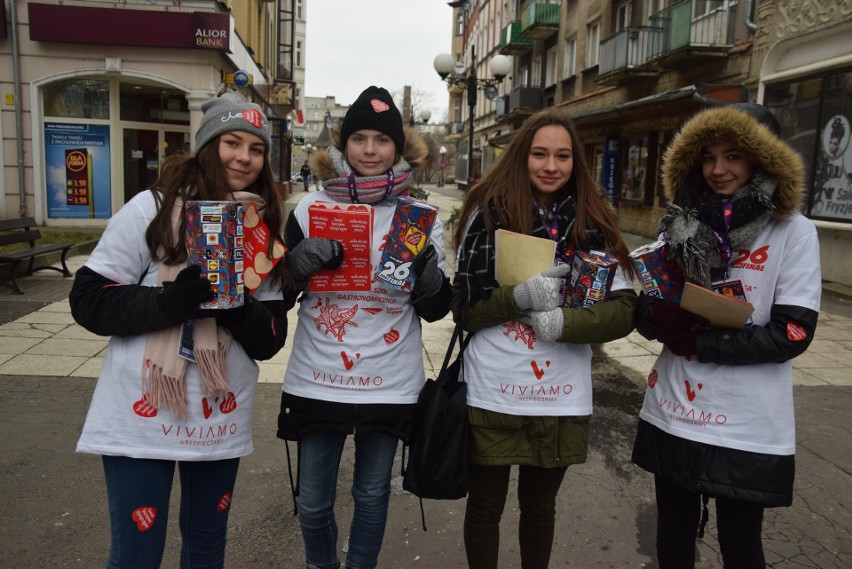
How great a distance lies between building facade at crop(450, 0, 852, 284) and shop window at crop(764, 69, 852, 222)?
2cm

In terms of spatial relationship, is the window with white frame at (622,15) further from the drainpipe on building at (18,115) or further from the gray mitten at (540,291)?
the gray mitten at (540,291)

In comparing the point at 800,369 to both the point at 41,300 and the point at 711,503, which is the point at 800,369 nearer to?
the point at 711,503

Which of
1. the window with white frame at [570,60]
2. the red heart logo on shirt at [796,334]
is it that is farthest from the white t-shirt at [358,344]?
the window with white frame at [570,60]

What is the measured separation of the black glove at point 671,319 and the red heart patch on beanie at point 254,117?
60.3 inches

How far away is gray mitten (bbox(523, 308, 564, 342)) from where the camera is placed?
2.33 meters

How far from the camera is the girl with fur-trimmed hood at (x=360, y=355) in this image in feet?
8.02

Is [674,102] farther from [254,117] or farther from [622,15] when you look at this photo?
[254,117]

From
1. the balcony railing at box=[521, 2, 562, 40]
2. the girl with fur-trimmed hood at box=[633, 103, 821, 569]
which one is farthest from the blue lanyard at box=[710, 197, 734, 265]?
the balcony railing at box=[521, 2, 562, 40]

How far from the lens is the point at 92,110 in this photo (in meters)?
14.5

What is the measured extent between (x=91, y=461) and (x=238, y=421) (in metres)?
2.04

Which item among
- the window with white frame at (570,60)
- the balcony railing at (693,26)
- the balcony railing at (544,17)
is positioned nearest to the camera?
the balcony railing at (693,26)

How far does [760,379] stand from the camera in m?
2.27

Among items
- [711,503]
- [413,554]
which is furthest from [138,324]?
[711,503]

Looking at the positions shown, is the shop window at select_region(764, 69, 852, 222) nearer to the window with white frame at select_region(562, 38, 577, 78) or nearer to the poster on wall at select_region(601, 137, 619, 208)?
the poster on wall at select_region(601, 137, 619, 208)
